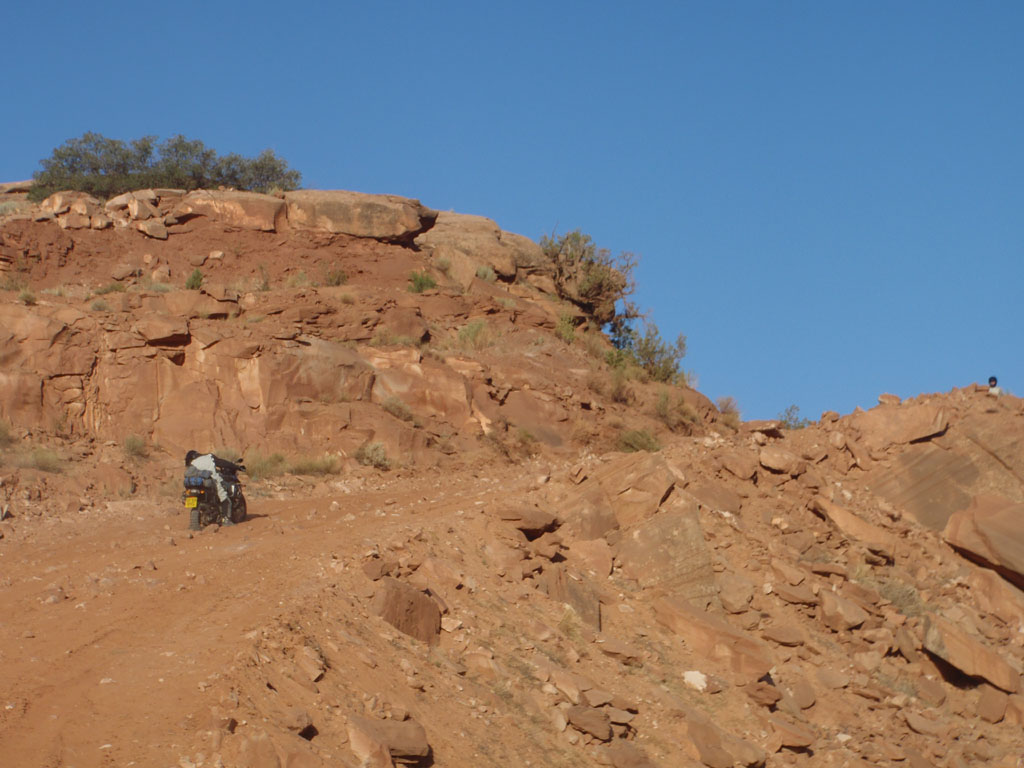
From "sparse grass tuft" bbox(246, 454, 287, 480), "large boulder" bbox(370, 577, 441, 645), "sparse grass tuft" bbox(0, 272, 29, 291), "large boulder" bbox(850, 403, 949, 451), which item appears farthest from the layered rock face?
"large boulder" bbox(370, 577, 441, 645)

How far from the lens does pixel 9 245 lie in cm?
2238

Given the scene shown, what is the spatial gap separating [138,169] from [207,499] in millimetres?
21485

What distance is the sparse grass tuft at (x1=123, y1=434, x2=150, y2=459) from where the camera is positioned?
55.4 feet

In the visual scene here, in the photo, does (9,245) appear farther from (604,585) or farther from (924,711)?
(924,711)

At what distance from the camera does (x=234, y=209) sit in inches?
1014

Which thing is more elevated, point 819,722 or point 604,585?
point 604,585

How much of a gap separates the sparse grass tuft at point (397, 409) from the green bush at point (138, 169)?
1306cm

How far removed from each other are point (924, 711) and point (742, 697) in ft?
7.95

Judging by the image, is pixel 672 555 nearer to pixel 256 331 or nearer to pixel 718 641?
pixel 718 641

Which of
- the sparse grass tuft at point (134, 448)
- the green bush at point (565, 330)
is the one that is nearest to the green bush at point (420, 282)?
the green bush at point (565, 330)

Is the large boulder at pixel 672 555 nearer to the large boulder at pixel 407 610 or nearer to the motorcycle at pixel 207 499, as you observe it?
the large boulder at pixel 407 610

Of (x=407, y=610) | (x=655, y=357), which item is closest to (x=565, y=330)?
(x=655, y=357)

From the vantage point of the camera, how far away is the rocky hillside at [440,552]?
7113mm

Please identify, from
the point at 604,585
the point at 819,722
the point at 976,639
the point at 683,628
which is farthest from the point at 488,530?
the point at 976,639
